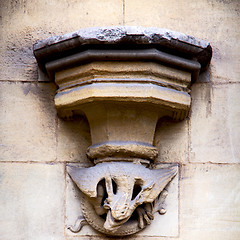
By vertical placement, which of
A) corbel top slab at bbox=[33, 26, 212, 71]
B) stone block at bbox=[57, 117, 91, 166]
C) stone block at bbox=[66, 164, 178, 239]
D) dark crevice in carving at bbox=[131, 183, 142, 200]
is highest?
corbel top slab at bbox=[33, 26, 212, 71]

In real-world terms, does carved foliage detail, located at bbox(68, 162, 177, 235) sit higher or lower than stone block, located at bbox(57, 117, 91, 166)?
lower

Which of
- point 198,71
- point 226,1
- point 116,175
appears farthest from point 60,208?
point 226,1

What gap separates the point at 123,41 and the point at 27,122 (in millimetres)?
850

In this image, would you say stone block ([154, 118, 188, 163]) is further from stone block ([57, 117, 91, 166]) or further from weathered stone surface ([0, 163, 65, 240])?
weathered stone surface ([0, 163, 65, 240])

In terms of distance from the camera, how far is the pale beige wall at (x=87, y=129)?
11.4ft

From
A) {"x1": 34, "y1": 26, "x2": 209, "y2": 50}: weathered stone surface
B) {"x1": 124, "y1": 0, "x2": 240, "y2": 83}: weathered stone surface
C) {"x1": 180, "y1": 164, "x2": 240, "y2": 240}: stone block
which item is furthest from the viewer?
{"x1": 124, "y1": 0, "x2": 240, "y2": 83}: weathered stone surface

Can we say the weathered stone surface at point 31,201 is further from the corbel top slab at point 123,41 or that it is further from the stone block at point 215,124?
the stone block at point 215,124

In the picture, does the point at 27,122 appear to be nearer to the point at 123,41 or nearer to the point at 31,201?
the point at 31,201

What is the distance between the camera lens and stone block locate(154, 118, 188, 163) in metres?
3.57

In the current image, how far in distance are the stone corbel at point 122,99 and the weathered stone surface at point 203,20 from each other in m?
0.25

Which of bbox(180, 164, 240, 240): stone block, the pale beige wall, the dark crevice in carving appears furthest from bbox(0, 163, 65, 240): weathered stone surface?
bbox(180, 164, 240, 240): stone block

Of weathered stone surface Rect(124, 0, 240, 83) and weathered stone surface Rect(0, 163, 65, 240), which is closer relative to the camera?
weathered stone surface Rect(0, 163, 65, 240)

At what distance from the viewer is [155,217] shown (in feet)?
11.4

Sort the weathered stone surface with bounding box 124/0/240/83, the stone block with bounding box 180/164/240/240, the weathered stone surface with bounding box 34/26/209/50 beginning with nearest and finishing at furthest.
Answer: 1. the weathered stone surface with bounding box 34/26/209/50
2. the stone block with bounding box 180/164/240/240
3. the weathered stone surface with bounding box 124/0/240/83
